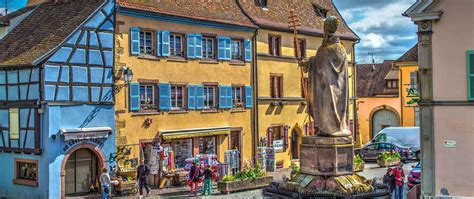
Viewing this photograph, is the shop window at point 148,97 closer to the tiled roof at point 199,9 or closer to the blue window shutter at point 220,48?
the tiled roof at point 199,9

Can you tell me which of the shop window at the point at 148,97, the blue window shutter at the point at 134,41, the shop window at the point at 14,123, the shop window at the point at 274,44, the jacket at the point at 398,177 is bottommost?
the jacket at the point at 398,177

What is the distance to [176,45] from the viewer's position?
26906mm

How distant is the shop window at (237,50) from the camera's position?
29953 millimetres

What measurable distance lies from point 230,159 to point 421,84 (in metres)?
10.6

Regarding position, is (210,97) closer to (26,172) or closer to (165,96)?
(165,96)

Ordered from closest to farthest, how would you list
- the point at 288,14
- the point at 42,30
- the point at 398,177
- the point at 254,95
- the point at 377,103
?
the point at 398,177 < the point at 42,30 < the point at 254,95 < the point at 288,14 < the point at 377,103

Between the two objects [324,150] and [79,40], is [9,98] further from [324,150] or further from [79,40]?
[324,150]

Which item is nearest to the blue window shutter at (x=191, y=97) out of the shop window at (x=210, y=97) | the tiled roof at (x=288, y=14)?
the shop window at (x=210, y=97)

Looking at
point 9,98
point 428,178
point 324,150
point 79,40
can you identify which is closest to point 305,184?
point 324,150

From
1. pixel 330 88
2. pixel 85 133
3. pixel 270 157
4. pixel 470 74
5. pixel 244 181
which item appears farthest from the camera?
pixel 270 157

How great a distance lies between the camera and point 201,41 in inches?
1099

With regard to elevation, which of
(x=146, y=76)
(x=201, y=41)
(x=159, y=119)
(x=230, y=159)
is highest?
(x=201, y=41)

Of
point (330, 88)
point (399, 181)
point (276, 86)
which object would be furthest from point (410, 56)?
point (330, 88)

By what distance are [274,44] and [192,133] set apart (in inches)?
311
